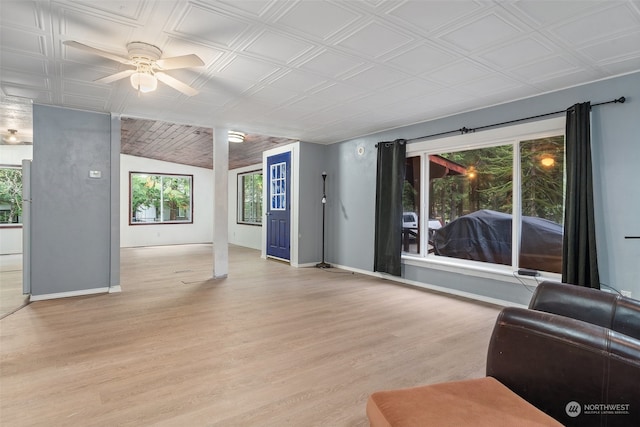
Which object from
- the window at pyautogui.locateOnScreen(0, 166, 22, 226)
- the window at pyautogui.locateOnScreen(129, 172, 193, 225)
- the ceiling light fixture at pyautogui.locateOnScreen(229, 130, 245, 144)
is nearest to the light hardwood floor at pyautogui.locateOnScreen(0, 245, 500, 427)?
the ceiling light fixture at pyautogui.locateOnScreen(229, 130, 245, 144)

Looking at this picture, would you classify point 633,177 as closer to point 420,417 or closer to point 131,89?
point 420,417

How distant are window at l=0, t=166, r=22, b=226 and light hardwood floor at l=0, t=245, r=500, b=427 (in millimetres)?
5796

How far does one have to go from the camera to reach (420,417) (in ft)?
3.83

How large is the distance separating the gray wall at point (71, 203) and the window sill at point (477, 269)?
4.33 metres

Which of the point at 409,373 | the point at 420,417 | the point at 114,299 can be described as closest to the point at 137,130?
the point at 114,299

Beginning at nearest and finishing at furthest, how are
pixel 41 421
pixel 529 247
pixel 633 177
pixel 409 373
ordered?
pixel 41 421 → pixel 409 373 → pixel 633 177 → pixel 529 247

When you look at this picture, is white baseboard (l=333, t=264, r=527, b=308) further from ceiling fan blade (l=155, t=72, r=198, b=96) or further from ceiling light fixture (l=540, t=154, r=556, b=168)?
ceiling fan blade (l=155, t=72, r=198, b=96)

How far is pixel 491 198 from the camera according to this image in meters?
4.35

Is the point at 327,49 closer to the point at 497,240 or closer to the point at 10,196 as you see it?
the point at 497,240

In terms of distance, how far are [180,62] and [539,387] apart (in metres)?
3.01

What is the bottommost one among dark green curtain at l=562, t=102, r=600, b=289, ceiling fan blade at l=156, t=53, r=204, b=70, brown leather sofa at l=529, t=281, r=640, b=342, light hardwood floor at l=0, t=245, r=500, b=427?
light hardwood floor at l=0, t=245, r=500, b=427

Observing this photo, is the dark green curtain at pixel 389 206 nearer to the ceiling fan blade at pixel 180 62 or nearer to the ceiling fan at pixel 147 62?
the ceiling fan at pixel 147 62

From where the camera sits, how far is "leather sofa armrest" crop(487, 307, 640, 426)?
1.23m

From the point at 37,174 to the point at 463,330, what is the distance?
5.17m
